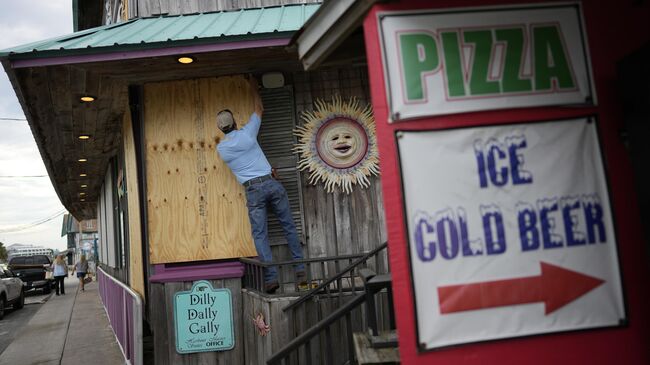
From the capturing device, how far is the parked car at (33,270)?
74.4 ft

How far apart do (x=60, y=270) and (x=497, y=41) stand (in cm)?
2238

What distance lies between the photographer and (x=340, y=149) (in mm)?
6551

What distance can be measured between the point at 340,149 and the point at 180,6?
300 centimetres

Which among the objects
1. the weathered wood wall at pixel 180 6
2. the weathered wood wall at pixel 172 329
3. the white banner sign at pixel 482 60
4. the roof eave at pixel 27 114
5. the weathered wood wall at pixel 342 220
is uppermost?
the weathered wood wall at pixel 180 6

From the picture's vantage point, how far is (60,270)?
21141 mm

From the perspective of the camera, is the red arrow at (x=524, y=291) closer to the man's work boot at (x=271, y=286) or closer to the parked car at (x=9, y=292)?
the man's work boot at (x=271, y=286)

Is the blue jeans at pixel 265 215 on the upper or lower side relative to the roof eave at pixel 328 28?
lower

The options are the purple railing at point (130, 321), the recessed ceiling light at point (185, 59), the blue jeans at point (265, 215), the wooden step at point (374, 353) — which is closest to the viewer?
the wooden step at point (374, 353)

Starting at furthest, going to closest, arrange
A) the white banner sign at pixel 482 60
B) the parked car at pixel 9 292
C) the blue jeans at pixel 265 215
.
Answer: the parked car at pixel 9 292 → the blue jeans at pixel 265 215 → the white banner sign at pixel 482 60

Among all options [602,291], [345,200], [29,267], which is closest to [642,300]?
[602,291]

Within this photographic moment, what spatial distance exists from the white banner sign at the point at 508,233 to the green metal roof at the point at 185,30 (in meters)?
3.31

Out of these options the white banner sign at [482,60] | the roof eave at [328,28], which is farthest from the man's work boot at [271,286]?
the white banner sign at [482,60]

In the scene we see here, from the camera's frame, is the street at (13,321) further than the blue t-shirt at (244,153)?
Yes

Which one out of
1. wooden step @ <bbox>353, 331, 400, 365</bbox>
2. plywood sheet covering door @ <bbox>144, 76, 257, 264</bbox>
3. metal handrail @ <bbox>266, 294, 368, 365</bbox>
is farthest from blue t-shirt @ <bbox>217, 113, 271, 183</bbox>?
wooden step @ <bbox>353, 331, 400, 365</bbox>
